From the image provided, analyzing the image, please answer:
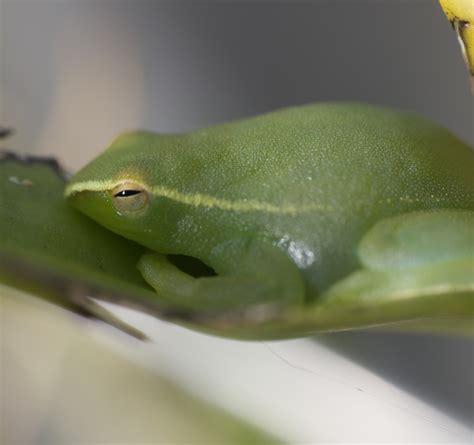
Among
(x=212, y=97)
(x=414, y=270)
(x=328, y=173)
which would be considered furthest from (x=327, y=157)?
(x=212, y=97)

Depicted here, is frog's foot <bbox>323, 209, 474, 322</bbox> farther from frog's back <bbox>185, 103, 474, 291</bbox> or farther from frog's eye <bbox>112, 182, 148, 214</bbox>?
frog's eye <bbox>112, 182, 148, 214</bbox>

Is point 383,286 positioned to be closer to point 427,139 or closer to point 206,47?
point 427,139

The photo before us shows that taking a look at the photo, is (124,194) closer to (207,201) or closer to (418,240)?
(207,201)

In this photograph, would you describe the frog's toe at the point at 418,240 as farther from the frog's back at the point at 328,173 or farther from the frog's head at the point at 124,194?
the frog's head at the point at 124,194

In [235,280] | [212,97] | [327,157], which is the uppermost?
[212,97]

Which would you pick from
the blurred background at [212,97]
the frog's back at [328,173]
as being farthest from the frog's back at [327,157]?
the blurred background at [212,97]

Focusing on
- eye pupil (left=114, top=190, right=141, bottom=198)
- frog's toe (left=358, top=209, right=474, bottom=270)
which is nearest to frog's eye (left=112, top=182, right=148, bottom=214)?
eye pupil (left=114, top=190, right=141, bottom=198)

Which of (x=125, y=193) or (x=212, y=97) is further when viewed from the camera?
(x=212, y=97)

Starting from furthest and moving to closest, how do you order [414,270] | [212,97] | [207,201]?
[212,97] → [207,201] → [414,270]
